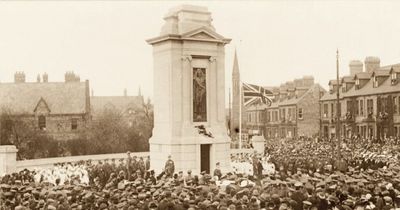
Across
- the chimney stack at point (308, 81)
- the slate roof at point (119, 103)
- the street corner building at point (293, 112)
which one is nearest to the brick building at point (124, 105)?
the slate roof at point (119, 103)

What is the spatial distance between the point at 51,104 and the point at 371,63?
32955mm

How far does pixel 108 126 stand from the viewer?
50375 mm

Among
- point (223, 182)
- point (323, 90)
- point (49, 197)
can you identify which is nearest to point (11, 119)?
point (223, 182)

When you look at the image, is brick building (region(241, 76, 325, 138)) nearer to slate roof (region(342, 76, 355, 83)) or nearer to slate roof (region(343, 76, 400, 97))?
slate roof (region(342, 76, 355, 83))

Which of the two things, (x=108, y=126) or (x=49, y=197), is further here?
(x=108, y=126)

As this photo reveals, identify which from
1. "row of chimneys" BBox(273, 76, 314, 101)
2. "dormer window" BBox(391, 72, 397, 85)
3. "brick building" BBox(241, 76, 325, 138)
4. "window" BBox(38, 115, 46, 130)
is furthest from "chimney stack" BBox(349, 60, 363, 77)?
"window" BBox(38, 115, 46, 130)

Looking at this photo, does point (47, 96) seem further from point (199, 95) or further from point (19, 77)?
point (199, 95)

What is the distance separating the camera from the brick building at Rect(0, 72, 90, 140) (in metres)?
51.8

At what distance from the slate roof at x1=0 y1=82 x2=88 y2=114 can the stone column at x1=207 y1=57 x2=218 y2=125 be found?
3244cm

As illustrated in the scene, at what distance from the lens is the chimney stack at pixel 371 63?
50000 mm

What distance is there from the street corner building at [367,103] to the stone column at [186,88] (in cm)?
2343

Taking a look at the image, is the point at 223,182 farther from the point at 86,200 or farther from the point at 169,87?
the point at 86,200

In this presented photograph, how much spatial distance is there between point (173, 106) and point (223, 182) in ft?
15.7

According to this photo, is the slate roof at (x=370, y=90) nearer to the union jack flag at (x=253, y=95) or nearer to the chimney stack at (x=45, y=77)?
the union jack flag at (x=253, y=95)
